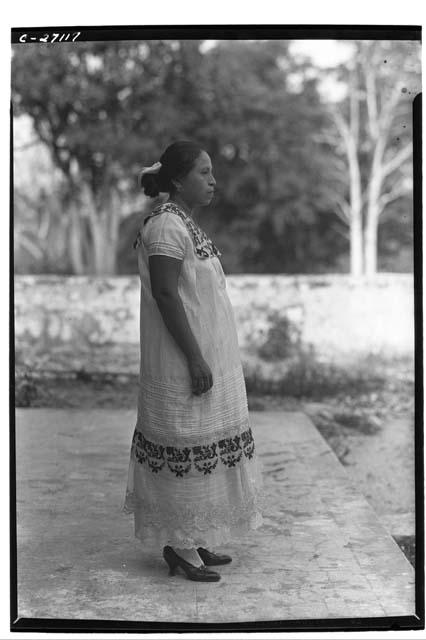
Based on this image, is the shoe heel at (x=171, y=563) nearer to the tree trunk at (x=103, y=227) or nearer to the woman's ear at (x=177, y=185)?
the woman's ear at (x=177, y=185)

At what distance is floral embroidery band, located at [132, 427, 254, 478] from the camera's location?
3.54m

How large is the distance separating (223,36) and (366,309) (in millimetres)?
5551

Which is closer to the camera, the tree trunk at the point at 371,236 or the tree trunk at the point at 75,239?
the tree trunk at the point at 75,239

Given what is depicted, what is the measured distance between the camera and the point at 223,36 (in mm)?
3750

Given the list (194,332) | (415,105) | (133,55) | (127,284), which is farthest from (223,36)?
(133,55)

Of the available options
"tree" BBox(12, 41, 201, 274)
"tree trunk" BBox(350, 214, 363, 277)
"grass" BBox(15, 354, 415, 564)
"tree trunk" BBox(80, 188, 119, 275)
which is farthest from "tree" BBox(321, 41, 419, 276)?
"grass" BBox(15, 354, 415, 564)

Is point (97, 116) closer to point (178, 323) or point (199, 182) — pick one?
point (199, 182)

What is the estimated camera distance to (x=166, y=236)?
343 centimetres

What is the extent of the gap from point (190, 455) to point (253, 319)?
5.27 m

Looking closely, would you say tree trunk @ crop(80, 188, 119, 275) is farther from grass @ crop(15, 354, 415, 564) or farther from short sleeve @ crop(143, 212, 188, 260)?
short sleeve @ crop(143, 212, 188, 260)

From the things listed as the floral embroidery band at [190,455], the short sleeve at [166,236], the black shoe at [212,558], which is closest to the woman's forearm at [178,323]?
the short sleeve at [166,236]

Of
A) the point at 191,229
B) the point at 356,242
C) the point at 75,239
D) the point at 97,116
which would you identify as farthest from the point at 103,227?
the point at 191,229

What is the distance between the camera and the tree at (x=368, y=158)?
43.9 ft

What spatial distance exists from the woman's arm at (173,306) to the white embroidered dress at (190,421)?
0.20 ft
